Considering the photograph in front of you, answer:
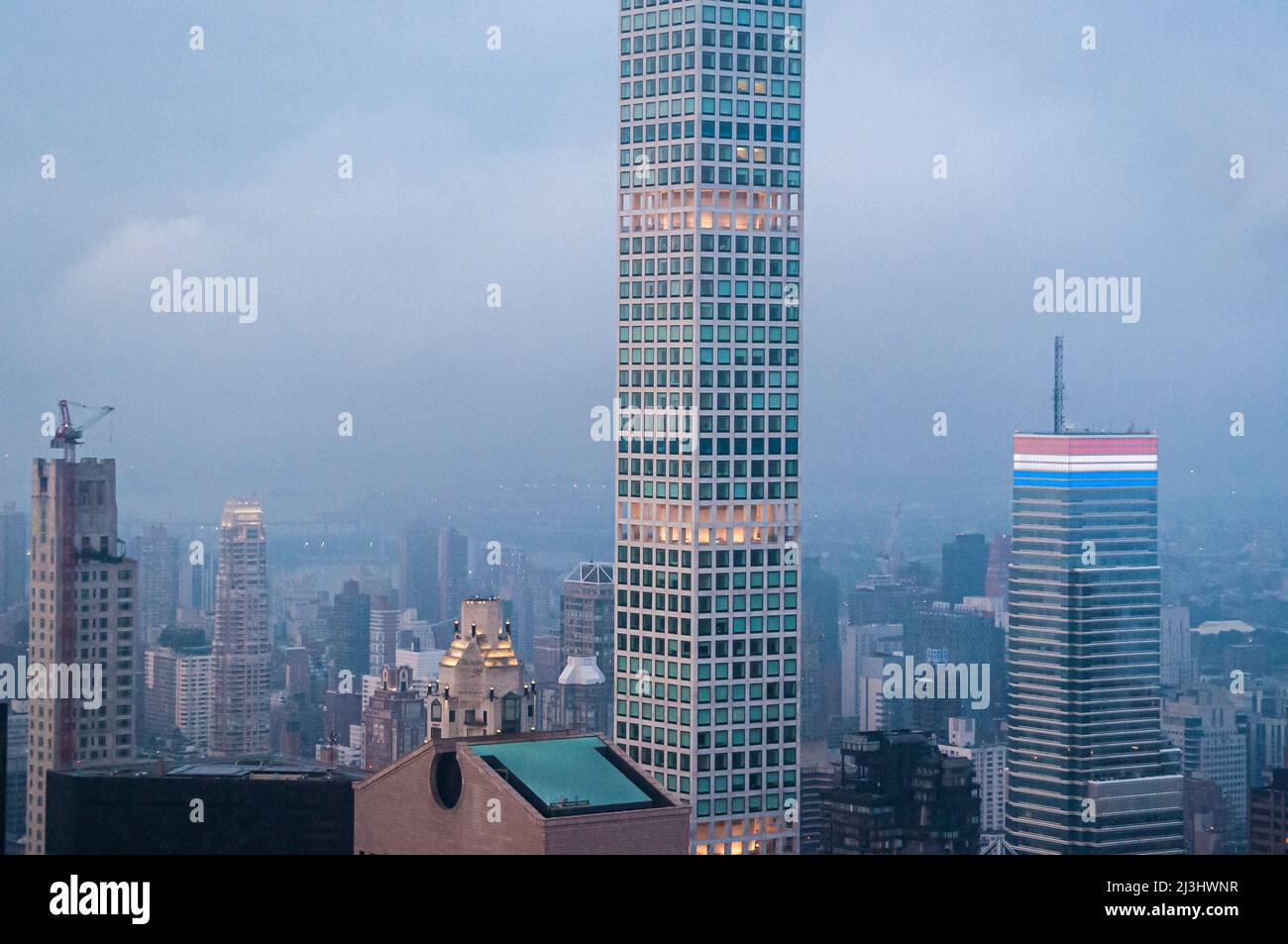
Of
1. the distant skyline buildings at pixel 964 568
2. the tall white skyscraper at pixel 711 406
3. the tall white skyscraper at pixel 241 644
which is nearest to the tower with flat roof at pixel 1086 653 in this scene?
the distant skyline buildings at pixel 964 568

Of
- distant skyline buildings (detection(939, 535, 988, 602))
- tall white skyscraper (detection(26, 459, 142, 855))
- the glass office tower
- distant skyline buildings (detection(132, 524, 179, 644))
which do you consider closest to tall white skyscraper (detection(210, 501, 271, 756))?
distant skyline buildings (detection(132, 524, 179, 644))

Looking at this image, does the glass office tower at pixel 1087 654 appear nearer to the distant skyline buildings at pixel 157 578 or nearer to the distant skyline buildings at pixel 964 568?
the distant skyline buildings at pixel 964 568

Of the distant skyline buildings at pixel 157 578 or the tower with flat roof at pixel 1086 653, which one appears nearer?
the distant skyline buildings at pixel 157 578

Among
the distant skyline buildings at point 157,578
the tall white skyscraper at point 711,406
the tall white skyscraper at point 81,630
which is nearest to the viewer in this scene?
the tall white skyscraper at point 81,630

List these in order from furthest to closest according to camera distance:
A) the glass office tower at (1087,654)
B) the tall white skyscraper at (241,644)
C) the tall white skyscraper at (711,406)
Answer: the glass office tower at (1087,654) → the tall white skyscraper at (711,406) → the tall white skyscraper at (241,644)

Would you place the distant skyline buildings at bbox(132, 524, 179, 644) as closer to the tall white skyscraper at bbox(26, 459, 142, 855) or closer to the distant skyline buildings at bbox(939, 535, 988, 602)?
the tall white skyscraper at bbox(26, 459, 142, 855)
